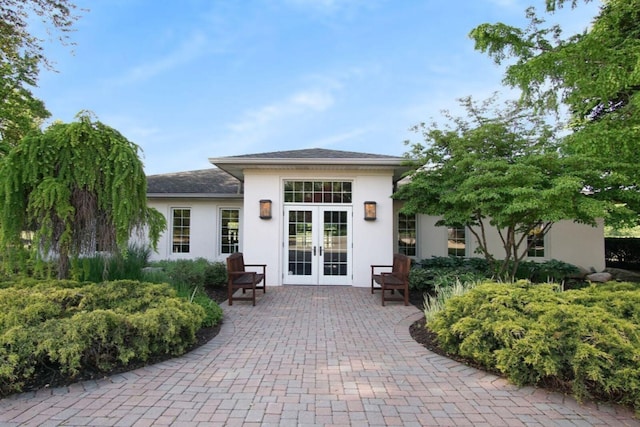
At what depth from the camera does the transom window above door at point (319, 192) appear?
909cm

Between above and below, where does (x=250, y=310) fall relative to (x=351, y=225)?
below

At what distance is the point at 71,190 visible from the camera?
505 centimetres

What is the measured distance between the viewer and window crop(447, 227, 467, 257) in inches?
431

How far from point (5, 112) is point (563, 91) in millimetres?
13814

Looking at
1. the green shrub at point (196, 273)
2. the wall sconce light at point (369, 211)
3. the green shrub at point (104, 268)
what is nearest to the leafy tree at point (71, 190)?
the green shrub at point (104, 268)

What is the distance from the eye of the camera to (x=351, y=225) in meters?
8.98

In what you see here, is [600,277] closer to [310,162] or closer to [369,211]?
[369,211]

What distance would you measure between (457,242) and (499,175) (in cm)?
501

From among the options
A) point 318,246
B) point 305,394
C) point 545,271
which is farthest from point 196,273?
point 545,271

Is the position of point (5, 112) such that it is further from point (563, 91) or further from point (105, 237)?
Answer: point (563, 91)

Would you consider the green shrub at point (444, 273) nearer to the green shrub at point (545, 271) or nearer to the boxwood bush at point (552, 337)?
the green shrub at point (545, 271)

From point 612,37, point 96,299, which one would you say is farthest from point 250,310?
point 612,37

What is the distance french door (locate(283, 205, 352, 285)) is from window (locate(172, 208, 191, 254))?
15.5 feet

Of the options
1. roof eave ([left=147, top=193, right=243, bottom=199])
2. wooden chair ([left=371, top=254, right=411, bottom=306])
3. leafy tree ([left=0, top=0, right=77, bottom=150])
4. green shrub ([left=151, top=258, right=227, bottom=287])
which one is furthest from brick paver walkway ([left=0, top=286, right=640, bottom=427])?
leafy tree ([left=0, top=0, right=77, bottom=150])
